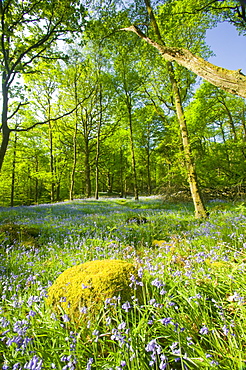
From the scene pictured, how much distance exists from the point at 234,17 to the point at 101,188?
48.0 m

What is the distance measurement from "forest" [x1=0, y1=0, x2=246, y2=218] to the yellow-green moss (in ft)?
9.19

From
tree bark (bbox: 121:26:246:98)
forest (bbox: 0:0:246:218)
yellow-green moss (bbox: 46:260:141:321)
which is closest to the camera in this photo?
yellow-green moss (bbox: 46:260:141:321)

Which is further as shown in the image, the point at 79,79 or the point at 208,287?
the point at 79,79

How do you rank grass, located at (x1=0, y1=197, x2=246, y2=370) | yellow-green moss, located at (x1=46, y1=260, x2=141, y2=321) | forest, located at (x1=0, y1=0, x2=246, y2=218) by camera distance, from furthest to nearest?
forest, located at (x1=0, y1=0, x2=246, y2=218) → yellow-green moss, located at (x1=46, y1=260, x2=141, y2=321) → grass, located at (x1=0, y1=197, x2=246, y2=370)

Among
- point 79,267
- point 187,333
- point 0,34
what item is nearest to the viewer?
point 187,333

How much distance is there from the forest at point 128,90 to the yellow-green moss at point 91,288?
9.19 ft

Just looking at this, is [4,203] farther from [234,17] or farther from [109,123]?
[234,17]

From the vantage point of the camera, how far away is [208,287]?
221 cm

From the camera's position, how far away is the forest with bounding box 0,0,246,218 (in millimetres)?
7305

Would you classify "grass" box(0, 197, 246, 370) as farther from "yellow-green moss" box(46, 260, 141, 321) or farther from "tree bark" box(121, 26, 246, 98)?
"tree bark" box(121, 26, 246, 98)

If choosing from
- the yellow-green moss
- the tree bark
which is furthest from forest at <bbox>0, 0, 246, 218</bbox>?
the yellow-green moss

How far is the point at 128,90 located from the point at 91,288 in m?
21.8

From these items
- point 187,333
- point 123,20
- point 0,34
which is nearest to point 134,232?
point 187,333

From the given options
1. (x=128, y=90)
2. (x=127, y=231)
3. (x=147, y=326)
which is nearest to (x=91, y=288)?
(x=147, y=326)
